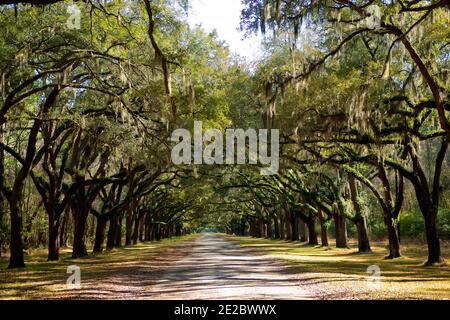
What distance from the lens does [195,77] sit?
61.5 ft

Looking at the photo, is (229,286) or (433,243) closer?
(229,286)

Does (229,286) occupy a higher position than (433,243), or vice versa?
(433,243)

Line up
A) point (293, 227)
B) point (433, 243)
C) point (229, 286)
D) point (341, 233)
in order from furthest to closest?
point (293, 227), point (341, 233), point (433, 243), point (229, 286)

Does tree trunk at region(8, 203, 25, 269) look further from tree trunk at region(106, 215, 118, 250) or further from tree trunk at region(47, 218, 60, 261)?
tree trunk at region(106, 215, 118, 250)

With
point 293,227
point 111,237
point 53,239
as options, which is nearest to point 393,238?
point 53,239

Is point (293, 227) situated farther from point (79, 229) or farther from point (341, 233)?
point (79, 229)

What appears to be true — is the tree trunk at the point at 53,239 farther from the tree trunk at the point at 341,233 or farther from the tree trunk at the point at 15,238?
the tree trunk at the point at 341,233

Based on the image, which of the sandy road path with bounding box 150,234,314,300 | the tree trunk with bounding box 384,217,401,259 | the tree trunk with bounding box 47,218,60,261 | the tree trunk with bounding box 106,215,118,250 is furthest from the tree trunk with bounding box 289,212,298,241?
the sandy road path with bounding box 150,234,314,300

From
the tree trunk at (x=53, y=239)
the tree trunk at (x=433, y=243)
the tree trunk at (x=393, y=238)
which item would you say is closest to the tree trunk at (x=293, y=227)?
the tree trunk at (x=393, y=238)

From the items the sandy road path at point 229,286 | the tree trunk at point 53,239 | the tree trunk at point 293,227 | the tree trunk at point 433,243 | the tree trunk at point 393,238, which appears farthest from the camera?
the tree trunk at point 293,227

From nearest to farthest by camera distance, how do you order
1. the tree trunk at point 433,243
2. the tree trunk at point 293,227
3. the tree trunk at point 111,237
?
the tree trunk at point 433,243 → the tree trunk at point 111,237 → the tree trunk at point 293,227

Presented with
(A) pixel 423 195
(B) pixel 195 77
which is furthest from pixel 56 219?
(A) pixel 423 195

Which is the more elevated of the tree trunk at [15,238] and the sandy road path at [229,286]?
the tree trunk at [15,238]

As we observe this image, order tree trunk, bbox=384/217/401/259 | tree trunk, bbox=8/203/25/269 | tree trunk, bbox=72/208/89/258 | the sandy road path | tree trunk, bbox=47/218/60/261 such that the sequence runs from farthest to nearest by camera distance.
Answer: tree trunk, bbox=72/208/89/258 → tree trunk, bbox=47/218/60/261 → tree trunk, bbox=384/217/401/259 → tree trunk, bbox=8/203/25/269 → the sandy road path
